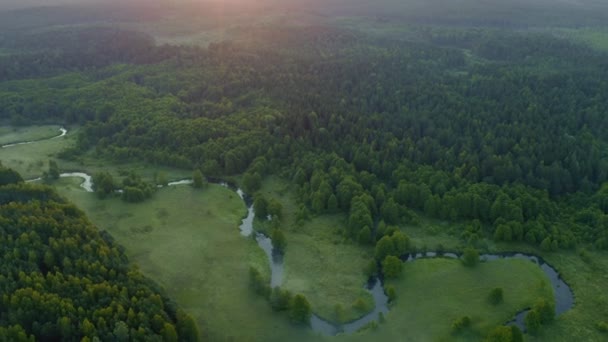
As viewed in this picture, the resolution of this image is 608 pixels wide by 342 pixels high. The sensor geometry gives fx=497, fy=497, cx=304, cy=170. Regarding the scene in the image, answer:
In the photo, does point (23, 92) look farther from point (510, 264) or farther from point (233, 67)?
point (510, 264)

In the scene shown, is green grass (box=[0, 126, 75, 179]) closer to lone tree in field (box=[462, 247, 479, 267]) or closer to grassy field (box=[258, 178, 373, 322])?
grassy field (box=[258, 178, 373, 322])

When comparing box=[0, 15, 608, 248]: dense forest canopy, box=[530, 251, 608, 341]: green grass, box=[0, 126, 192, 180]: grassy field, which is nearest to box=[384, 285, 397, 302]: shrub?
box=[530, 251, 608, 341]: green grass

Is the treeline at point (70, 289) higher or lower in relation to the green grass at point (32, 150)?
higher

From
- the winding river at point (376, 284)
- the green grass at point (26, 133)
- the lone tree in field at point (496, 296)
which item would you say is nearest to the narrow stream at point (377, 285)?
the winding river at point (376, 284)

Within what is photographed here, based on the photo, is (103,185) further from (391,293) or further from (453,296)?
(453,296)

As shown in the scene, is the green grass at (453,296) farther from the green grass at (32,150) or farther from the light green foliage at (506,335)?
the green grass at (32,150)

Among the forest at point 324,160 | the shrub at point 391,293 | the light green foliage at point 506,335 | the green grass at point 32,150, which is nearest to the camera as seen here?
the light green foliage at point 506,335

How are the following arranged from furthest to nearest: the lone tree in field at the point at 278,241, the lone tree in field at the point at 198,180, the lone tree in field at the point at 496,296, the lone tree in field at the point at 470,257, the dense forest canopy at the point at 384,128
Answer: the lone tree in field at the point at 198,180
the dense forest canopy at the point at 384,128
the lone tree in field at the point at 278,241
the lone tree in field at the point at 470,257
the lone tree in field at the point at 496,296
